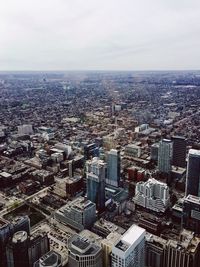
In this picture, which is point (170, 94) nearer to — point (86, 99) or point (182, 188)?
point (86, 99)

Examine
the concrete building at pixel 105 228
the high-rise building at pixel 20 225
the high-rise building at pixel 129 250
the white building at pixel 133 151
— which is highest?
the high-rise building at pixel 129 250

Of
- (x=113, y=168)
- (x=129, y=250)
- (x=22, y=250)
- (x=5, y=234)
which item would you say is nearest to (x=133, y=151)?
(x=113, y=168)

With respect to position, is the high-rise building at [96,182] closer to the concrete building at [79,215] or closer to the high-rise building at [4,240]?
the concrete building at [79,215]

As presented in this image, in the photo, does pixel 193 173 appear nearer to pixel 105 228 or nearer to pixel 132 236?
pixel 105 228

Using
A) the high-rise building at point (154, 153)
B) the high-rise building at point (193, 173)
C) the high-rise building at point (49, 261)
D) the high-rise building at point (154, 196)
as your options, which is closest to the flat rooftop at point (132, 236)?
the high-rise building at point (49, 261)

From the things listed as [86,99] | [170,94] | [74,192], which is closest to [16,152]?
[74,192]
